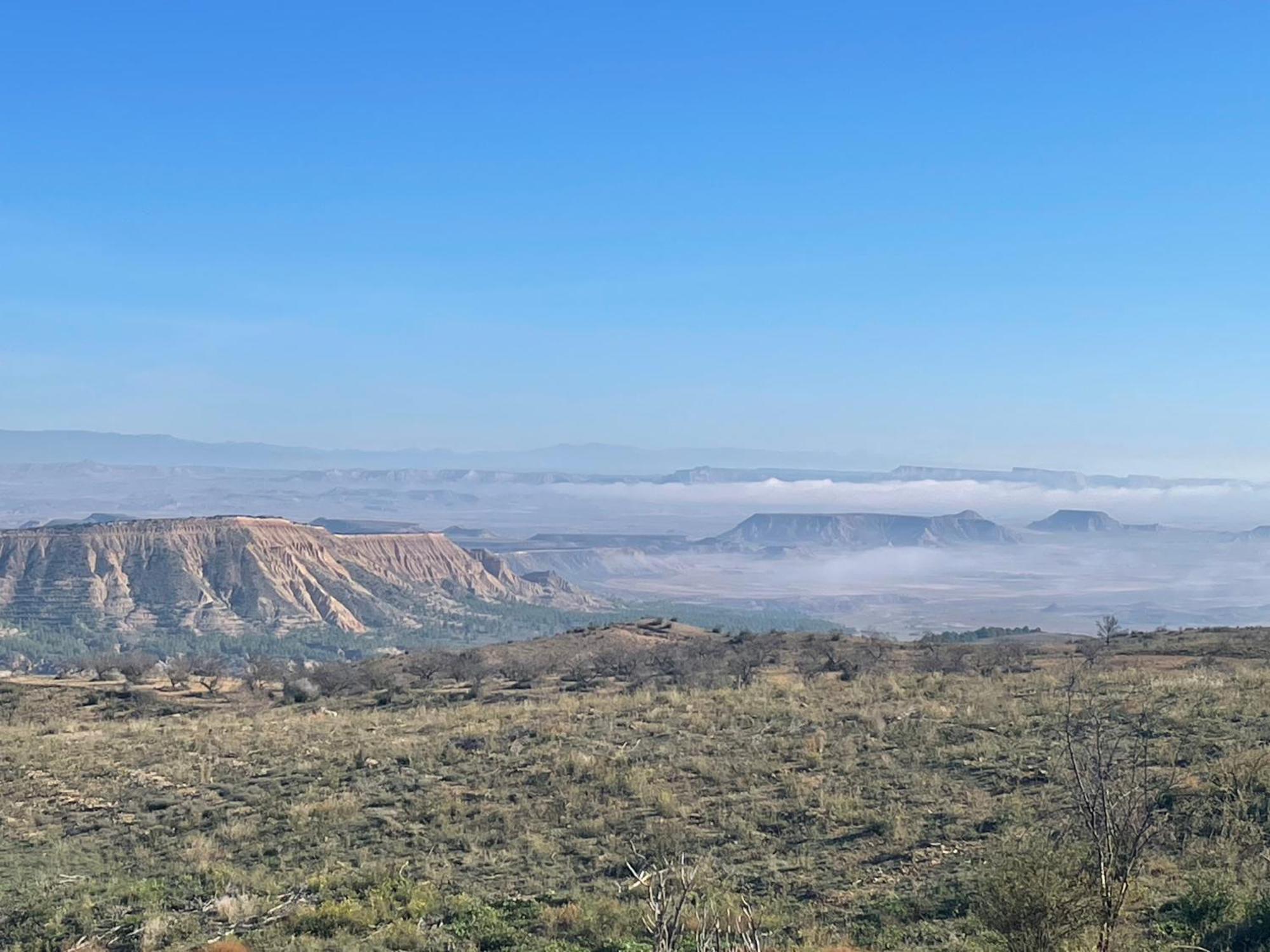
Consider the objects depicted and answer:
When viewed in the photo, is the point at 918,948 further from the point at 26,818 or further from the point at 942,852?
the point at 26,818

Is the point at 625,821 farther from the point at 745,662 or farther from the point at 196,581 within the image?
the point at 196,581

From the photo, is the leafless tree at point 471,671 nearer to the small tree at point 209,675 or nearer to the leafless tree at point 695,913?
the small tree at point 209,675

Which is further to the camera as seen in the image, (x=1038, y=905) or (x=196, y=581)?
(x=196, y=581)

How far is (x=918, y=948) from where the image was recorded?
10531 mm

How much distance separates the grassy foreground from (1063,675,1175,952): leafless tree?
0.25 metres

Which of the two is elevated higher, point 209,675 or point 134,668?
point 134,668

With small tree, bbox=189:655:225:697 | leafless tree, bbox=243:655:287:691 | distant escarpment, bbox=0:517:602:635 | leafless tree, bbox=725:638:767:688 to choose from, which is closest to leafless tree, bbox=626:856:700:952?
leafless tree, bbox=725:638:767:688

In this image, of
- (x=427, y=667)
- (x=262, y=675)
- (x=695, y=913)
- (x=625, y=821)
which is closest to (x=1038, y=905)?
(x=695, y=913)

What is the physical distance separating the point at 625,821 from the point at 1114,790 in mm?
7285

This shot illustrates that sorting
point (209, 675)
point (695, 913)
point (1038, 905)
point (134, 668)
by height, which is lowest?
point (209, 675)

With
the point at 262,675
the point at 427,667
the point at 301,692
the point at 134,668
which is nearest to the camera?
the point at 301,692

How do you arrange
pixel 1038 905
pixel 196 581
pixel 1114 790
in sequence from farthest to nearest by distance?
pixel 196 581, pixel 1114 790, pixel 1038 905

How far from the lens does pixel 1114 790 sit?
1333cm

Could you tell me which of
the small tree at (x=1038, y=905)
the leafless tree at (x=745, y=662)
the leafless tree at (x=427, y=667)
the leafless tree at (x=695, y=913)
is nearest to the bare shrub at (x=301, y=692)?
the leafless tree at (x=427, y=667)
